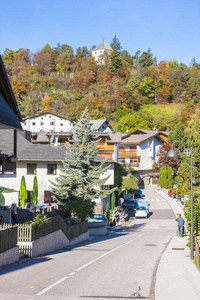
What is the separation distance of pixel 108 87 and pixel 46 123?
27775 mm

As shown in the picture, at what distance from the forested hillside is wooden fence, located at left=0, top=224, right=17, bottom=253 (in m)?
85.7

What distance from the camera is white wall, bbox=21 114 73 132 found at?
98062mm

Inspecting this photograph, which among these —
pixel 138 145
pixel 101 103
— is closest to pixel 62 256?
pixel 138 145

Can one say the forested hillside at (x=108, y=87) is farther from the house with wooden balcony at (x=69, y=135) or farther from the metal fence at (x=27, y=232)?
the metal fence at (x=27, y=232)

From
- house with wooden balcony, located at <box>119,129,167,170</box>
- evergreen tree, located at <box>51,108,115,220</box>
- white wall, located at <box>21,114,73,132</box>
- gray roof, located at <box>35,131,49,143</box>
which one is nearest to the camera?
evergreen tree, located at <box>51,108,115,220</box>

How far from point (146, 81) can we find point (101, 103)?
64.5ft

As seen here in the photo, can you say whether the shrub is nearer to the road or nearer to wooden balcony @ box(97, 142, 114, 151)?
the road

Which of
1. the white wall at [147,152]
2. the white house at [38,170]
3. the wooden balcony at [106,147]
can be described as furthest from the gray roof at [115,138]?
the white house at [38,170]

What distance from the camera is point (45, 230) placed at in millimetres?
20016

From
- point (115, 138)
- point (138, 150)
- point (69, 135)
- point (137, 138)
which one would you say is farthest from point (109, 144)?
point (137, 138)

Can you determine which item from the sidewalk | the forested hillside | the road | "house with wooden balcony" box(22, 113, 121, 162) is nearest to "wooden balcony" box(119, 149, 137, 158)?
"house with wooden balcony" box(22, 113, 121, 162)

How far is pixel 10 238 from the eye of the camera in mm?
15281

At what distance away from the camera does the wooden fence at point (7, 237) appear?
47.5 ft

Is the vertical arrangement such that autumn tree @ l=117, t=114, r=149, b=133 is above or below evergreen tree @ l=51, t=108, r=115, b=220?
above
